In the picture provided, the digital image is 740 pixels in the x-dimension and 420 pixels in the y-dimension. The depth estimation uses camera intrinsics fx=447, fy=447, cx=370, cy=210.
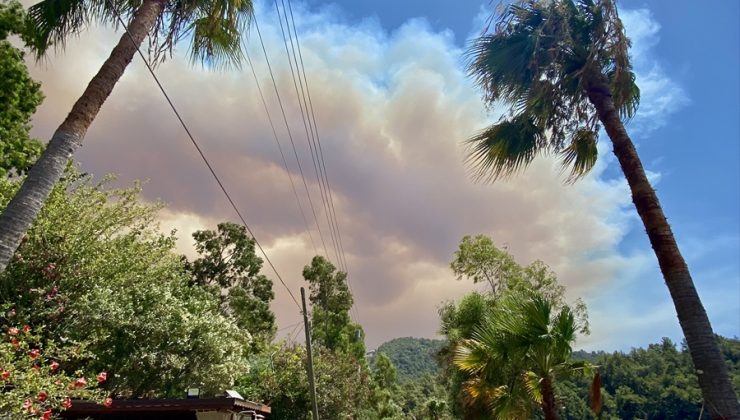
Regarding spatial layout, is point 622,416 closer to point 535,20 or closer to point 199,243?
point 199,243

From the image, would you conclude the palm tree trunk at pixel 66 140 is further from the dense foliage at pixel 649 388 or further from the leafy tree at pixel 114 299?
the dense foliage at pixel 649 388

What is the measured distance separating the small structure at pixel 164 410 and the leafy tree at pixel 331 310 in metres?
24.4

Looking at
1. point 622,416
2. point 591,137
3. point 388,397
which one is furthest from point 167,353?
point 622,416

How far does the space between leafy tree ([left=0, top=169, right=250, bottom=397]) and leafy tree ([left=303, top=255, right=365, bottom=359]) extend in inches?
779

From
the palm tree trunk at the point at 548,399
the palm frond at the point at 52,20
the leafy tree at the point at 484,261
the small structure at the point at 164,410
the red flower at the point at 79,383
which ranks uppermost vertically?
the leafy tree at the point at 484,261

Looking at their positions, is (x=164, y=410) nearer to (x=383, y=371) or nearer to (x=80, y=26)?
(x=80, y=26)

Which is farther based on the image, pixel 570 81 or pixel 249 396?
pixel 249 396

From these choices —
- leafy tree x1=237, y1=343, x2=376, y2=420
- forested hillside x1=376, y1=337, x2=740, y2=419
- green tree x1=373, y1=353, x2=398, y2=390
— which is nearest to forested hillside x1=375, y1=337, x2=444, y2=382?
forested hillside x1=376, y1=337, x2=740, y2=419

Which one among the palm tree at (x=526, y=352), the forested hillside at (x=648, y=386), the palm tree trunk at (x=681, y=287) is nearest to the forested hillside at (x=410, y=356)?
the forested hillside at (x=648, y=386)

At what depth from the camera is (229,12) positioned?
7922 millimetres

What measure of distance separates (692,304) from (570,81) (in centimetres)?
388

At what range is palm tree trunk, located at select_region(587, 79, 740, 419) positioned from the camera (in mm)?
4656

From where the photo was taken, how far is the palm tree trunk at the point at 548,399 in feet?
24.5

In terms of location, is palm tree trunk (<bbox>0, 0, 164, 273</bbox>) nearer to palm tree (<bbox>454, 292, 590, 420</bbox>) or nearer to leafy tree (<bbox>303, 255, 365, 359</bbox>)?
palm tree (<bbox>454, 292, 590, 420</bbox>)
